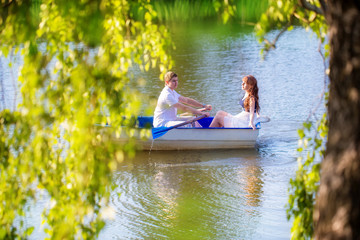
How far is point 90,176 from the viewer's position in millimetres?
3389

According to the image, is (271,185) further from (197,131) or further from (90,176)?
(90,176)

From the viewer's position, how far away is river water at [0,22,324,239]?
6.26 metres

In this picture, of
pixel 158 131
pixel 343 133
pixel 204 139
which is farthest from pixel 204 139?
pixel 343 133

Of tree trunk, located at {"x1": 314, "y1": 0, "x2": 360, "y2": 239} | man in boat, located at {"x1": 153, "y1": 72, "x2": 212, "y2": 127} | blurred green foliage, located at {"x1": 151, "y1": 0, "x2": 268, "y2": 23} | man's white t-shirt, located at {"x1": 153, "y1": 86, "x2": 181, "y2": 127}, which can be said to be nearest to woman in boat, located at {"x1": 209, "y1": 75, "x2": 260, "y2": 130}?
man in boat, located at {"x1": 153, "y1": 72, "x2": 212, "y2": 127}

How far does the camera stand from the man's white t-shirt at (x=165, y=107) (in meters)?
8.64

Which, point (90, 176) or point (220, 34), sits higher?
point (220, 34)

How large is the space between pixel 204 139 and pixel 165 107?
81 centimetres

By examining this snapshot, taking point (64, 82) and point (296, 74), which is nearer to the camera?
point (64, 82)

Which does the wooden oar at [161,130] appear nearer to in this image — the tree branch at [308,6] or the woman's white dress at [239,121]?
the woman's white dress at [239,121]

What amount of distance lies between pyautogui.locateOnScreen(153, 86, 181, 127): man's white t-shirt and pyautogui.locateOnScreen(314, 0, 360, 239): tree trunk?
18.9 ft

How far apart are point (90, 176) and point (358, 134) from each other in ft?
4.84

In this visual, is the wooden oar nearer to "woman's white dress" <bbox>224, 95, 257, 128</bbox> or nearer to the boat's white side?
the boat's white side

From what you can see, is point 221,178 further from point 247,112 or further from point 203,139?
point 247,112

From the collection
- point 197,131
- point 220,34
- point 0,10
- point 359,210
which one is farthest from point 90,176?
point 220,34
